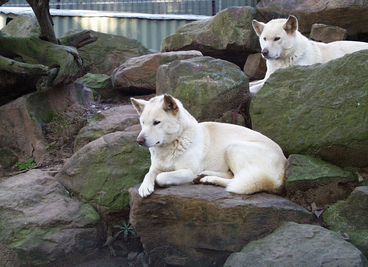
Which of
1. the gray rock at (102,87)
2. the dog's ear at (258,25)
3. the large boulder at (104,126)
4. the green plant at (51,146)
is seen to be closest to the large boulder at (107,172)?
the large boulder at (104,126)

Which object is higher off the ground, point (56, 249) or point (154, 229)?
point (154, 229)

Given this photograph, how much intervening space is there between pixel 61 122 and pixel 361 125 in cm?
491

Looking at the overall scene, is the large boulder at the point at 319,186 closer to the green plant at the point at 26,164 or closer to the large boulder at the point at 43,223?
the large boulder at the point at 43,223

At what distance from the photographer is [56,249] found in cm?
486

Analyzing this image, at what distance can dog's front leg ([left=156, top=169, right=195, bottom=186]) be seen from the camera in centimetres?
448

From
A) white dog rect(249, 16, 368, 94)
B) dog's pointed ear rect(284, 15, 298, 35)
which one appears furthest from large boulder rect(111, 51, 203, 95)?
dog's pointed ear rect(284, 15, 298, 35)

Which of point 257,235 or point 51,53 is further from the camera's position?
point 51,53

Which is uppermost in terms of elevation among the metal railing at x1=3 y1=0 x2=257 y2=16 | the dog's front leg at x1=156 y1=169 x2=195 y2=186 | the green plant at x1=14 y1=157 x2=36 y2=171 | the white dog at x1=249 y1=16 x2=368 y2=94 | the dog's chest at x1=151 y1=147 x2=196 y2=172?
the metal railing at x1=3 y1=0 x2=257 y2=16

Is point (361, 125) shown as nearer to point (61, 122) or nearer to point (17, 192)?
point (17, 192)

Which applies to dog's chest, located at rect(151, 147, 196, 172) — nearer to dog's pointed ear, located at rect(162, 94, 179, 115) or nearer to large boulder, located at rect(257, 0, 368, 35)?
dog's pointed ear, located at rect(162, 94, 179, 115)

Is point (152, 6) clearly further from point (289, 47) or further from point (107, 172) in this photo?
point (107, 172)

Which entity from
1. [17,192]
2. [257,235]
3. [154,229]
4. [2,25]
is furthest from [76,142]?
[2,25]

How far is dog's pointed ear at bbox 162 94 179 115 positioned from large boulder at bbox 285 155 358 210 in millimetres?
1428

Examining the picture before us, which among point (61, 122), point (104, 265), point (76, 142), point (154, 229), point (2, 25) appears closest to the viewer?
point (154, 229)
